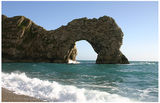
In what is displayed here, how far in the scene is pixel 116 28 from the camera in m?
61.2

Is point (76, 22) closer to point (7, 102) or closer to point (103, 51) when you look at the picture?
point (103, 51)

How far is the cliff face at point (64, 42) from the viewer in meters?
60.3

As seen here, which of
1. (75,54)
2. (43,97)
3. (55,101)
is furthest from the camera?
(75,54)

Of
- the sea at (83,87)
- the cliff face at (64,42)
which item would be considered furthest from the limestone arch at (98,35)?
the sea at (83,87)

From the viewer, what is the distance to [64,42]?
201 feet

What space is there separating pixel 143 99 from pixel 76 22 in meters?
54.3

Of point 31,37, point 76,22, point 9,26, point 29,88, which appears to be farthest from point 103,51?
point 29,88

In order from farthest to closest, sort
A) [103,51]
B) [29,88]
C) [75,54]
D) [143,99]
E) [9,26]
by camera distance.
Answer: [75,54]
[9,26]
[103,51]
[29,88]
[143,99]

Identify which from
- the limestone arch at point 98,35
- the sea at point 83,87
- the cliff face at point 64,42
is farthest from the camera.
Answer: the cliff face at point 64,42

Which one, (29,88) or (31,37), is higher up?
(31,37)

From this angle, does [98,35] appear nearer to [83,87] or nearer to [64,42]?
[64,42]

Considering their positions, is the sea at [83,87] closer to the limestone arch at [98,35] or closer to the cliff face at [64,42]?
the limestone arch at [98,35]

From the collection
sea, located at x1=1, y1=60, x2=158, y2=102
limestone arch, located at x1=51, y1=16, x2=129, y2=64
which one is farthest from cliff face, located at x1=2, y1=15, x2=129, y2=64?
sea, located at x1=1, y1=60, x2=158, y2=102

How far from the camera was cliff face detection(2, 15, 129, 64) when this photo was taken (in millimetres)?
60281
